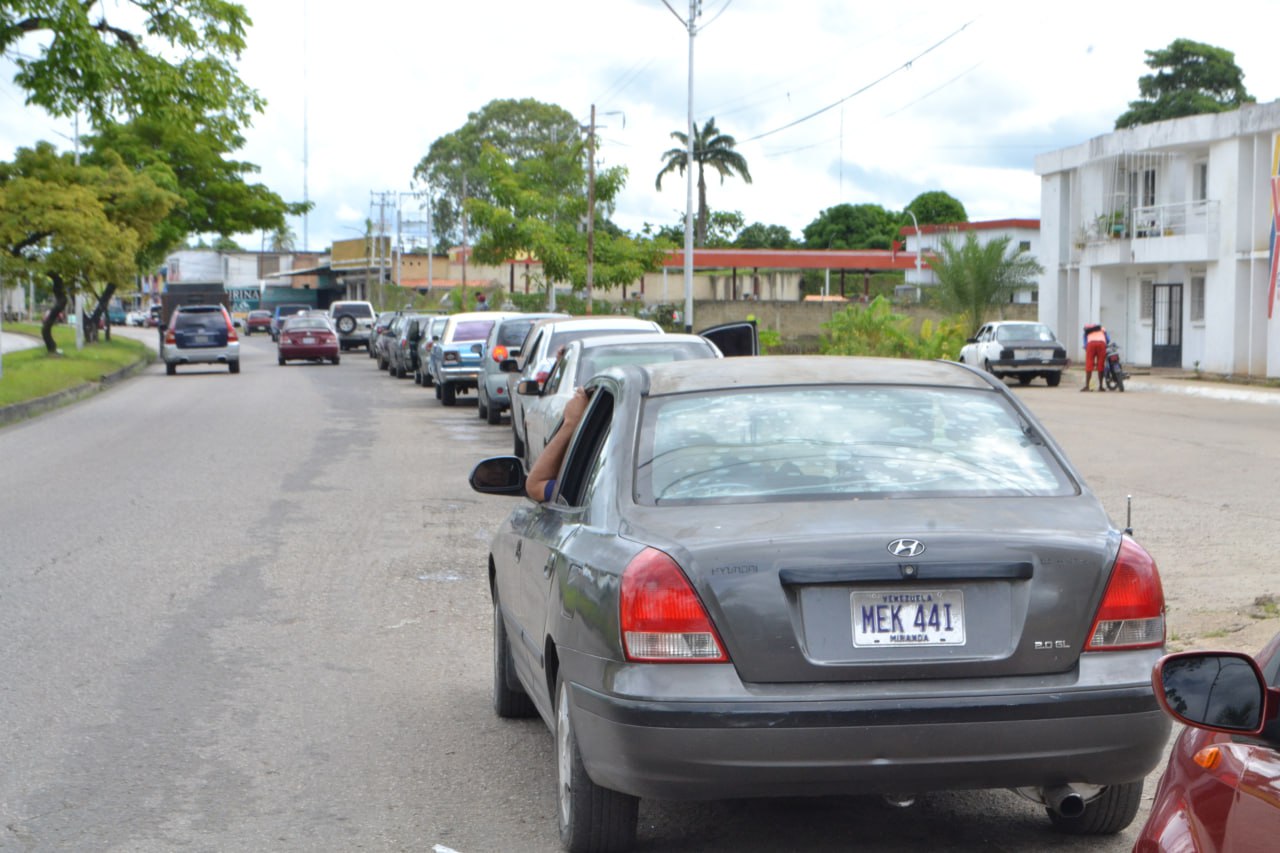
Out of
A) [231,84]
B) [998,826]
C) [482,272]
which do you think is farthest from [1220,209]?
[482,272]

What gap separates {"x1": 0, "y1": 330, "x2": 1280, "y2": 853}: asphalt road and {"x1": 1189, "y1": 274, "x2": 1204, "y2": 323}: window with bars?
21.5 metres

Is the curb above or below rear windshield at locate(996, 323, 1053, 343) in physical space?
below

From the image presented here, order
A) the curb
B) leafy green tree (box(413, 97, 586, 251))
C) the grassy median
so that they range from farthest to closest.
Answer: leafy green tree (box(413, 97, 586, 251)) → the grassy median → the curb

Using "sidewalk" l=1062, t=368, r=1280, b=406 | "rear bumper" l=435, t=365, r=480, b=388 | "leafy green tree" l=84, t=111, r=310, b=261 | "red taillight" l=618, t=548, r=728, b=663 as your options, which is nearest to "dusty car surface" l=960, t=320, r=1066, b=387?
"sidewalk" l=1062, t=368, r=1280, b=406

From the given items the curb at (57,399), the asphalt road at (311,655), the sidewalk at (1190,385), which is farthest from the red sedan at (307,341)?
the asphalt road at (311,655)

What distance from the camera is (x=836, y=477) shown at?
15.9ft

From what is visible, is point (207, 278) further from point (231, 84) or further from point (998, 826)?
point (998, 826)

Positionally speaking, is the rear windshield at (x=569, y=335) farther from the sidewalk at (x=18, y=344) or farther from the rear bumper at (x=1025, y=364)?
the sidewalk at (x=18, y=344)

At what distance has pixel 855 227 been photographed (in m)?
109

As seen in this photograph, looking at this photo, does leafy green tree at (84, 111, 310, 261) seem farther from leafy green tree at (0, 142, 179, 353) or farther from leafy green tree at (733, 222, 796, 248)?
leafy green tree at (733, 222, 796, 248)

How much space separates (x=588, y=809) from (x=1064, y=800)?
1.43 m

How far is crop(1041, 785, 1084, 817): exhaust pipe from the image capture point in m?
4.72

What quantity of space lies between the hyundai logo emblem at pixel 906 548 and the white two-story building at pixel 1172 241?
32.4m

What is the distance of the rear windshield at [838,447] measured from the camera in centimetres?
482
